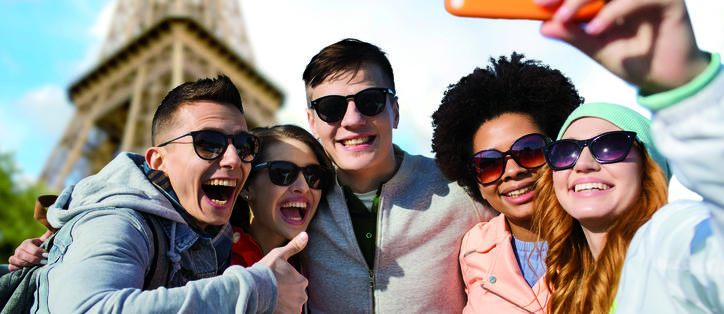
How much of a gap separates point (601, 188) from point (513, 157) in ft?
2.48

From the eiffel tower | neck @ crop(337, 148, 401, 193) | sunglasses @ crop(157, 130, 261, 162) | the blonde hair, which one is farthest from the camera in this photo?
the eiffel tower

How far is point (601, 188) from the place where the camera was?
2.14 m

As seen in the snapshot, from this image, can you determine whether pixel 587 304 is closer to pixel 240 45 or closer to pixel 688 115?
pixel 688 115

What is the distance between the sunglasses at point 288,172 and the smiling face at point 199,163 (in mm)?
425

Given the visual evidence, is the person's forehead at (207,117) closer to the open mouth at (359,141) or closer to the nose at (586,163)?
the open mouth at (359,141)

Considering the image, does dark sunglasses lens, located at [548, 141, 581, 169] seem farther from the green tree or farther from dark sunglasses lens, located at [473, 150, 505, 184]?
the green tree

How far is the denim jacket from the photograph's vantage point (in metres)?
1.68

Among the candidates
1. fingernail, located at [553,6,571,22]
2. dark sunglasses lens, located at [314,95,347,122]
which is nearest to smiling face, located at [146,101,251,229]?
dark sunglasses lens, located at [314,95,347,122]

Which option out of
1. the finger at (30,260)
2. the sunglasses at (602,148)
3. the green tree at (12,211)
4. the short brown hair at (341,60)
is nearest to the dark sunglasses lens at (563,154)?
the sunglasses at (602,148)

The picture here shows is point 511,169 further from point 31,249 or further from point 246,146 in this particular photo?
point 31,249

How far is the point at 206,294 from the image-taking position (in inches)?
70.1

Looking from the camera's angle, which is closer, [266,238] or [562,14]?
[562,14]

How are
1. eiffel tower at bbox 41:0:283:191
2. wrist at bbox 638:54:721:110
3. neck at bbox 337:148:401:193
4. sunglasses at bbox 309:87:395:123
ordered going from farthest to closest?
eiffel tower at bbox 41:0:283:191 → neck at bbox 337:148:401:193 → sunglasses at bbox 309:87:395:123 → wrist at bbox 638:54:721:110

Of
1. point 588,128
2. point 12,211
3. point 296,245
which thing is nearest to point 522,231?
point 588,128
